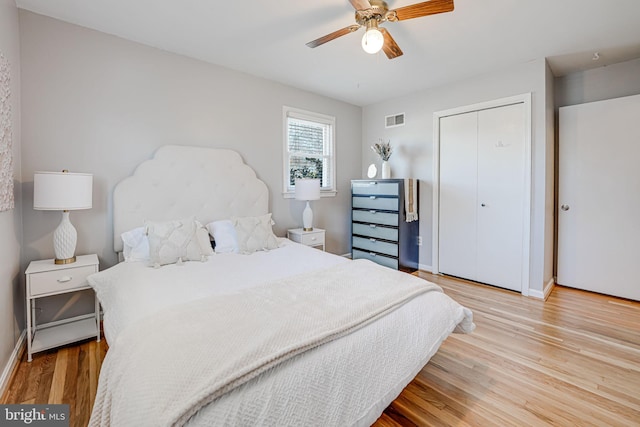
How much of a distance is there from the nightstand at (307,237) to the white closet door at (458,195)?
1633mm

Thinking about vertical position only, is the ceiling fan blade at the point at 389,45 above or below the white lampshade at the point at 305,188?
above

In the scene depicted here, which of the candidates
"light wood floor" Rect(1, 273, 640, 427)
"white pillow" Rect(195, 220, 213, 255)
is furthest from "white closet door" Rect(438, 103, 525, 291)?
"white pillow" Rect(195, 220, 213, 255)

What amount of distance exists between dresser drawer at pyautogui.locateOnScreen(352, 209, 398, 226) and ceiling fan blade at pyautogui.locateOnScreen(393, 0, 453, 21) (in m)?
2.36

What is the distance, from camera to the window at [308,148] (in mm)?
3838

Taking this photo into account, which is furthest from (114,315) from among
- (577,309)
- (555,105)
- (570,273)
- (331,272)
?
(555,105)

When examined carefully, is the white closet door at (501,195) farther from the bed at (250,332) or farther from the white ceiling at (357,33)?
the bed at (250,332)

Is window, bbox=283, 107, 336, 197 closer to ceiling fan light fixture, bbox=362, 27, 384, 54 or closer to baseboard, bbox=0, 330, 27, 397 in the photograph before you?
ceiling fan light fixture, bbox=362, 27, 384, 54

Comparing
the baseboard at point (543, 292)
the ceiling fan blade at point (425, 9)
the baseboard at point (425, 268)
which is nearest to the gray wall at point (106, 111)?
the ceiling fan blade at point (425, 9)

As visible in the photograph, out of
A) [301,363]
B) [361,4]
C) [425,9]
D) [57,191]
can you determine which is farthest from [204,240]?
[425,9]

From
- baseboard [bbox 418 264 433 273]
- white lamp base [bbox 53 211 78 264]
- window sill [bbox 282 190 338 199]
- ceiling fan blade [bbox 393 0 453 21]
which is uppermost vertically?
ceiling fan blade [bbox 393 0 453 21]

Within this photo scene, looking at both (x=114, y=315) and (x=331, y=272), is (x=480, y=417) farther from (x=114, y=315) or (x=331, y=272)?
(x=114, y=315)

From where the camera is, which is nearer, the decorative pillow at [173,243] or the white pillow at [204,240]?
the decorative pillow at [173,243]

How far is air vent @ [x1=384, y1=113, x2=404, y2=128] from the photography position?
424 cm

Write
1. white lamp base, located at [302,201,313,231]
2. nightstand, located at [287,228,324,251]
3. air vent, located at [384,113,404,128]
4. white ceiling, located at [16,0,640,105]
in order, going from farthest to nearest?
1. air vent, located at [384,113,404,128]
2. white lamp base, located at [302,201,313,231]
3. nightstand, located at [287,228,324,251]
4. white ceiling, located at [16,0,640,105]
